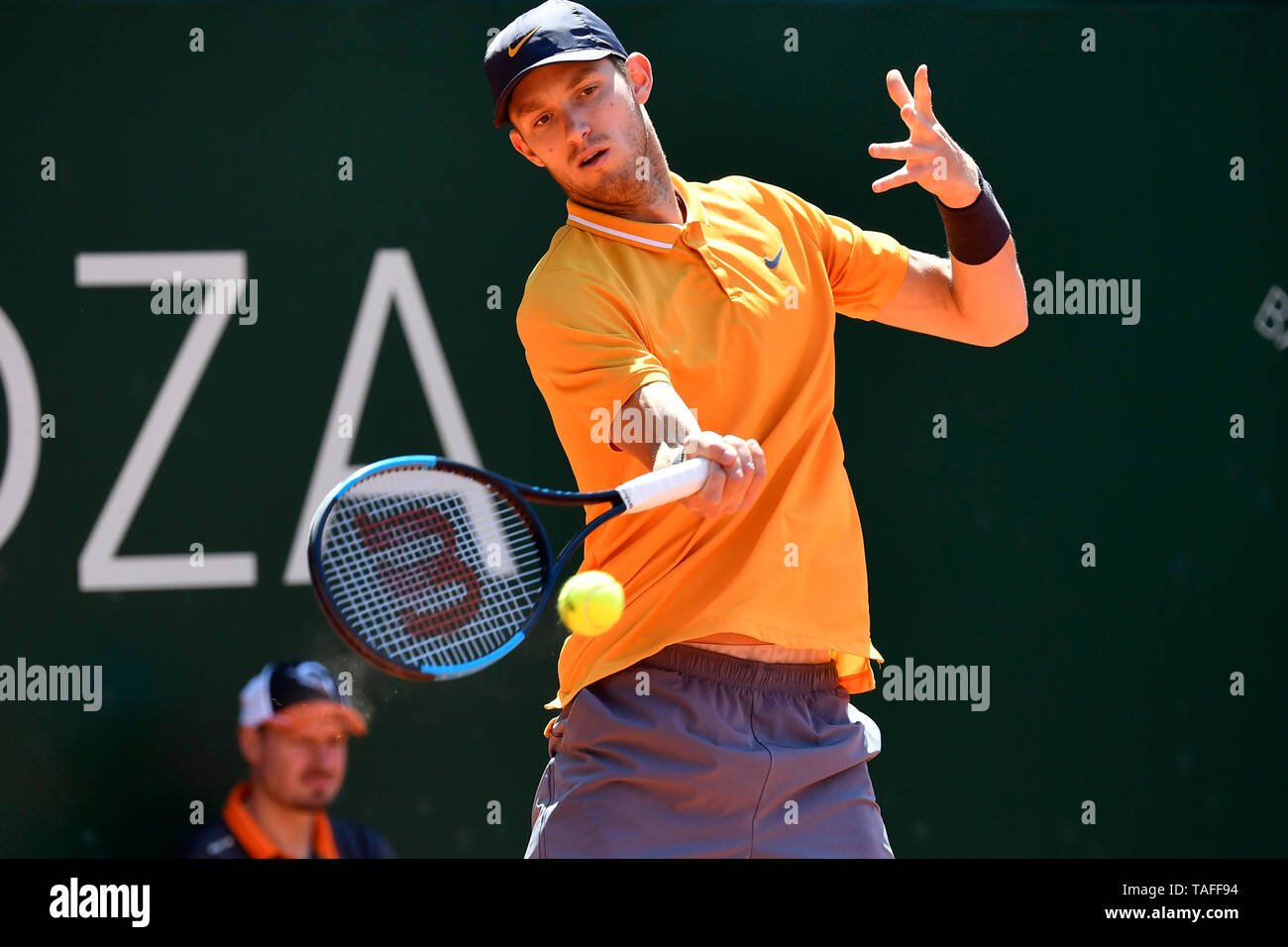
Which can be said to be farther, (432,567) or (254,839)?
(254,839)

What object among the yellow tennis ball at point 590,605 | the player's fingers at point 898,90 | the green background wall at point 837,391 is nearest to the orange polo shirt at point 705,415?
the yellow tennis ball at point 590,605

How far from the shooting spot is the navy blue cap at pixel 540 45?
8.55ft

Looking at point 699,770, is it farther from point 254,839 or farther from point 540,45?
point 254,839

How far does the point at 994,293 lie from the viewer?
2.83m

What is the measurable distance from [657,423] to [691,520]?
0.88ft

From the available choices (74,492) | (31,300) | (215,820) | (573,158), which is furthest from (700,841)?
(31,300)

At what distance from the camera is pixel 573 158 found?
265cm

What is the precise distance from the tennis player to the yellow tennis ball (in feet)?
0.71

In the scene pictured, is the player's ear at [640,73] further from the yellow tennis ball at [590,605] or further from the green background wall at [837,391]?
the green background wall at [837,391]

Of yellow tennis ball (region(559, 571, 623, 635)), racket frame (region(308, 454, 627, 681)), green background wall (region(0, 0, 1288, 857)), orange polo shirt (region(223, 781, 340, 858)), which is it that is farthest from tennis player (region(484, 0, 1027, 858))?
green background wall (region(0, 0, 1288, 857))

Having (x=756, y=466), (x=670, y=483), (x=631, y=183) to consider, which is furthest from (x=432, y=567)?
(x=631, y=183)

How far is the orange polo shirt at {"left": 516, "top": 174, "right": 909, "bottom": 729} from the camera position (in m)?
2.53

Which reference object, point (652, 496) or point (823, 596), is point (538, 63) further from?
point (823, 596)
